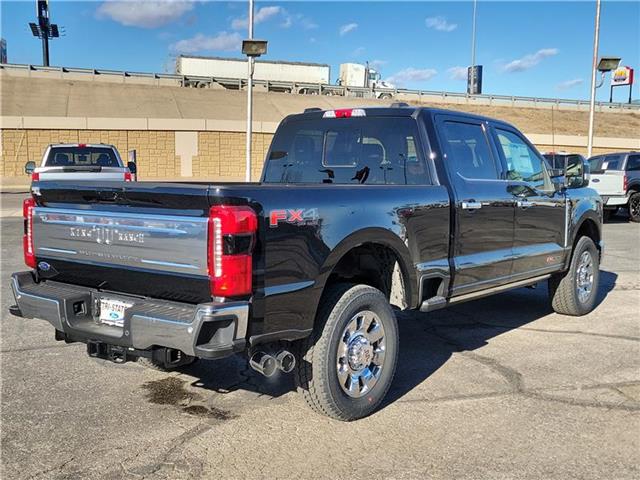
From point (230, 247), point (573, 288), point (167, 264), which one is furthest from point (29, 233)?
point (573, 288)

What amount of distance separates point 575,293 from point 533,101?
6485 centimetres

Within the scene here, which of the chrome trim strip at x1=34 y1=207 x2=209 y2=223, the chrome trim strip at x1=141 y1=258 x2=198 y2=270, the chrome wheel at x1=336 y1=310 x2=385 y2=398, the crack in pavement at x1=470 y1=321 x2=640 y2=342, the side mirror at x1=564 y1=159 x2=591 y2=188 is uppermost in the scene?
the side mirror at x1=564 y1=159 x2=591 y2=188

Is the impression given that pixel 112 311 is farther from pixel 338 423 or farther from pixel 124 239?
pixel 338 423

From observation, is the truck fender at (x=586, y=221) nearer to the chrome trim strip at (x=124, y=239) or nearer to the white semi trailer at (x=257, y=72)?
the chrome trim strip at (x=124, y=239)

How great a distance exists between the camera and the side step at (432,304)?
457 cm

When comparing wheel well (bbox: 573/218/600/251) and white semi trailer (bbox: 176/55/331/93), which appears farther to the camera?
white semi trailer (bbox: 176/55/331/93)

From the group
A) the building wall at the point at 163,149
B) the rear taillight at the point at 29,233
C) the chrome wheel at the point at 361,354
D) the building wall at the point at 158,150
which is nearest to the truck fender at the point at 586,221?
the chrome wheel at the point at 361,354

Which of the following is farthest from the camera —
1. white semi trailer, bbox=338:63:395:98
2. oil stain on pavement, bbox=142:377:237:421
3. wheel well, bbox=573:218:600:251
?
white semi trailer, bbox=338:63:395:98

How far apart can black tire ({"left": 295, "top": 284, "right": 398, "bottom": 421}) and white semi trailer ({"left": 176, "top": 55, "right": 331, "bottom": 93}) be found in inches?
2165

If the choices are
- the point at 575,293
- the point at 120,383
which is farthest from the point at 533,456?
the point at 575,293

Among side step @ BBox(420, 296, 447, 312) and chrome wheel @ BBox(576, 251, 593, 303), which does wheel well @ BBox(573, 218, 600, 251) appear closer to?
chrome wheel @ BBox(576, 251, 593, 303)

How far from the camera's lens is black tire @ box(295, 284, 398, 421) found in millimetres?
3746

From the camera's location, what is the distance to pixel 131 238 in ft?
11.5

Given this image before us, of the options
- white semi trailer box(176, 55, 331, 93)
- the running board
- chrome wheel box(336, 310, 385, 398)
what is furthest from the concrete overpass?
chrome wheel box(336, 310, 385, 398)
